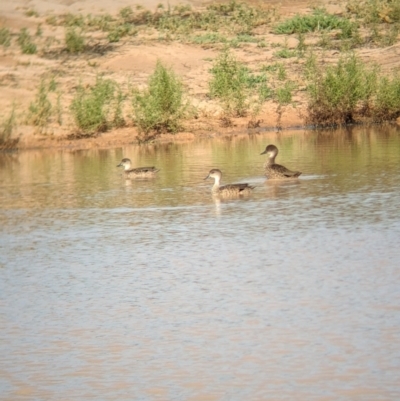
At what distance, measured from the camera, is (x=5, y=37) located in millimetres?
34219

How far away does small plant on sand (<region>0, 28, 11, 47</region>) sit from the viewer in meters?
33.8

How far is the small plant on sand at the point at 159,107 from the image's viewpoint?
26.6 metres

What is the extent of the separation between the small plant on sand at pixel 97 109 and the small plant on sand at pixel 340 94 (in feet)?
14.2

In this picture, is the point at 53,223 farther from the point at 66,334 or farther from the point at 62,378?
the point at 62,378

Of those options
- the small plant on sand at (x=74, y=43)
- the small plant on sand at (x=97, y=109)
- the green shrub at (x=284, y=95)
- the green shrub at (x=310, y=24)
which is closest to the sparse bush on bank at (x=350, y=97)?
the green shrub at (x=284, y=95)

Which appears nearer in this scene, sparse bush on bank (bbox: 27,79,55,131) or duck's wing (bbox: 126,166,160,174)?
duck's wing (bbox: 126,166,160,174)

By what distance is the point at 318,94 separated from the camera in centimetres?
2752

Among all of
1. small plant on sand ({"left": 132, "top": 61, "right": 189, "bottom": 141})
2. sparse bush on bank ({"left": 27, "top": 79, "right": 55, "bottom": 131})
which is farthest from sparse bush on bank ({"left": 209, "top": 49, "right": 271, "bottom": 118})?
sparse bush on bank ({"left": 27, "top": 79, "right": 55, "bottom": 131})

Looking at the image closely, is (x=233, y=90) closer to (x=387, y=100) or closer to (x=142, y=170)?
(x=387, y=100)

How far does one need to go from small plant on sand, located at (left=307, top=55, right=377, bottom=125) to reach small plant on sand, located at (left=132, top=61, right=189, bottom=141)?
9.60 ft

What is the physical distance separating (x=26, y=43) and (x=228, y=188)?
680 inches

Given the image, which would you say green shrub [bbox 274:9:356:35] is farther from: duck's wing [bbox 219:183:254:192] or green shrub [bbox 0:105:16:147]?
duck's wing [bbox 219:183:254:192]

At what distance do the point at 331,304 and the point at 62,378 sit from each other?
275 cm

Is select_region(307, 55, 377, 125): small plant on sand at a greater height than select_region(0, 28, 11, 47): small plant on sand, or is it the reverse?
select_region(0, 28, 11, 47): small plant on sand
